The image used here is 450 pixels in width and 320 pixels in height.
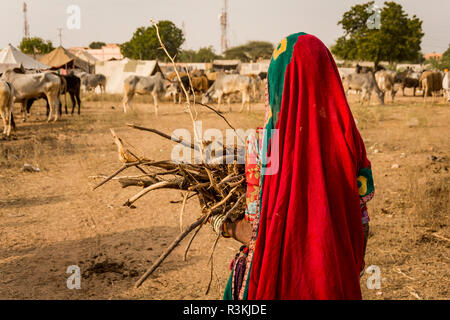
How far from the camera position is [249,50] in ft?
204

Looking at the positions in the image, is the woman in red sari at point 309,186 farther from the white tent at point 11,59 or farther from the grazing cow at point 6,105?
the white tent at point 11,59

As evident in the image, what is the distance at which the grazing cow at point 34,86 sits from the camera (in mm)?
12008

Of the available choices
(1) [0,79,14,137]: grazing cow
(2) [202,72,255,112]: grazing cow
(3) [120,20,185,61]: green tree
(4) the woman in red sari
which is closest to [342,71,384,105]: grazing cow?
(2) [202,72,255,112]: grazing cow

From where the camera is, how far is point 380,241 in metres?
4.32

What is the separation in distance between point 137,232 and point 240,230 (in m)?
2.97

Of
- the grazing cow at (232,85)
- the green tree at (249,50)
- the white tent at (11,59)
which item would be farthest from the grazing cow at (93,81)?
the green tree at (249,50)

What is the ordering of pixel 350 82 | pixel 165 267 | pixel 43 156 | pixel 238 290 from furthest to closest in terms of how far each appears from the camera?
pixel 350 82, pixel 43 156, pixel 165 267, pixel 238 290

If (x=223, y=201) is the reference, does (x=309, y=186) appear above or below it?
above

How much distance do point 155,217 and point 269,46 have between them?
192 feet

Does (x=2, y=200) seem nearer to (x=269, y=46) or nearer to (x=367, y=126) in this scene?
(x=367, y=126)

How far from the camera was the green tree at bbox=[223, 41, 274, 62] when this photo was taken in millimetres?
60562

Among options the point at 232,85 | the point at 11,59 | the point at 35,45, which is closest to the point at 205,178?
the point at 232,85

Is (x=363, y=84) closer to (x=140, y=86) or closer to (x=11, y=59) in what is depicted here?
(x=140, y=86)

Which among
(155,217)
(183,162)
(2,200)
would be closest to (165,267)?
(155,217)
